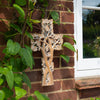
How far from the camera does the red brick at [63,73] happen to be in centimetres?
119

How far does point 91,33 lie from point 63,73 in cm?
58

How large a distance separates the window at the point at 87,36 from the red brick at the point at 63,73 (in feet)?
0.45

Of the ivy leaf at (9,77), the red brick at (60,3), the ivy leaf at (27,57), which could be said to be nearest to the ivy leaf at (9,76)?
the ivy leaf at (9,77)

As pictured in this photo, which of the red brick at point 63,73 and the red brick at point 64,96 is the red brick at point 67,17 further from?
the red brick at point 64,96

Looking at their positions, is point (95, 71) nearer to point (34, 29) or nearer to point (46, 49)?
point (46, 49)

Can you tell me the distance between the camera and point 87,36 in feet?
4.86

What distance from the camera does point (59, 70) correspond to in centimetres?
120

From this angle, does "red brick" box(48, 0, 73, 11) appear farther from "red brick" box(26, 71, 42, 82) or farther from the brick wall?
"red brick" box(26, 71, 42, 82)

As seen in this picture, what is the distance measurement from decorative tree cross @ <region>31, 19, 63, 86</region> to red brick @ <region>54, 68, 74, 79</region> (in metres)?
0.09

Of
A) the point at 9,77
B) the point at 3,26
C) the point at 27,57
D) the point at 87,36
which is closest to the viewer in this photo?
the point at 9,77

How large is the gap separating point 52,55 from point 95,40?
0.65m

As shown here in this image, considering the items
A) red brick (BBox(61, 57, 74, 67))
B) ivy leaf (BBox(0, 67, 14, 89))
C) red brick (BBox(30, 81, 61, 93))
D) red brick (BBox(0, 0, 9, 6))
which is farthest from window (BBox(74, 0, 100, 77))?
ivy leaf (BBox(0, 67, 14, 89))

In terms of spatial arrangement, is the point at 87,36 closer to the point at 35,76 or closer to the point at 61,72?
the point at 61,72

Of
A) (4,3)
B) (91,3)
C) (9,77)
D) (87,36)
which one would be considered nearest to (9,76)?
(9,77)
